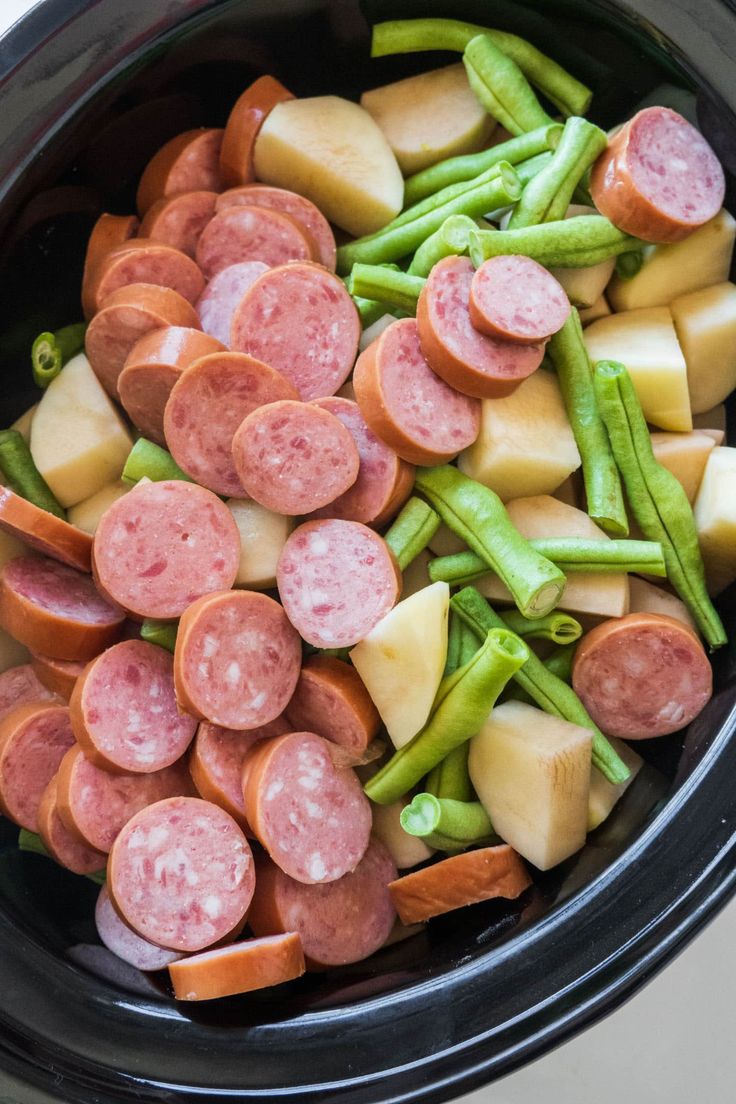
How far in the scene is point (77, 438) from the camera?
6.25ft

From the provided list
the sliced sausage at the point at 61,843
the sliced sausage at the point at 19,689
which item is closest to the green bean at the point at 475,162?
the sliced sausage at the point at 19,689

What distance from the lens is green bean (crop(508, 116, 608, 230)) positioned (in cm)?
180

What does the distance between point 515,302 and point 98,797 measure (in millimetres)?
1102

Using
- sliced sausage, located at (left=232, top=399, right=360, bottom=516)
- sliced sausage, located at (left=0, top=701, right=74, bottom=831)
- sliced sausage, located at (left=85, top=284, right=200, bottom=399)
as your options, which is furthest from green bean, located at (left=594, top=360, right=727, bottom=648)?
sliced sausage, located at (left=0, top=701, right=74, bottom=831)

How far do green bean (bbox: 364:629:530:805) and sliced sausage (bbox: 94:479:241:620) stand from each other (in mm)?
421

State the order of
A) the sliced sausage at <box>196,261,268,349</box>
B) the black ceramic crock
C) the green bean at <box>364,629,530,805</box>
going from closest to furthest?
1. the black ceramic crock
2. the green bean at <box>364,629,530,805</box>
3. the sliced sausage at <box>196,261,268,349</box>

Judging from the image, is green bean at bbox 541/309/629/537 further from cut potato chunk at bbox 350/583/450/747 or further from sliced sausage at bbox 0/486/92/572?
sliced sausage at bbox 0/486/92/572

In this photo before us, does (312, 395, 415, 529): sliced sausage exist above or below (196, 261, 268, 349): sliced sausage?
below

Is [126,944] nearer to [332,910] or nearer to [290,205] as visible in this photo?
[332,910]

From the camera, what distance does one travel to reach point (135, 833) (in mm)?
1688

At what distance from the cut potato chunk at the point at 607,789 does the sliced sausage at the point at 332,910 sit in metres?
0.37

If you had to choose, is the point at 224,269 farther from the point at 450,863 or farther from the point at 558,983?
the point at 558,983

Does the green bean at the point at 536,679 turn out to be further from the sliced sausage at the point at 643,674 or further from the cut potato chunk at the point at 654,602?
the cut potato chunk at the point at 654,602

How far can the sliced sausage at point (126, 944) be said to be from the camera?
174 centimetres
